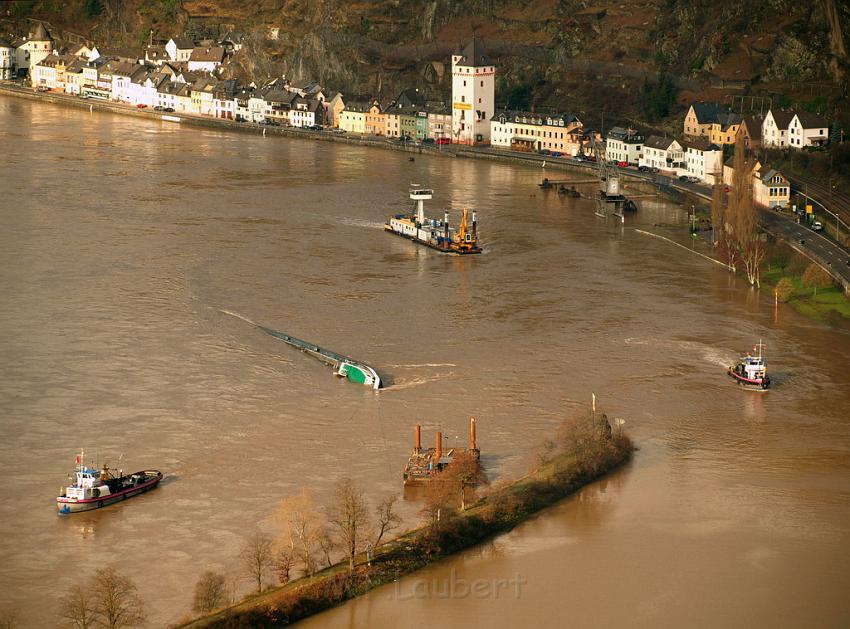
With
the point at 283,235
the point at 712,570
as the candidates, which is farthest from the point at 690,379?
the point at 283,235

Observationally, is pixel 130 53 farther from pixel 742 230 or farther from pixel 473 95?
pixel 742 230

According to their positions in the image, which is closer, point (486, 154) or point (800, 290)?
point (800, 290)

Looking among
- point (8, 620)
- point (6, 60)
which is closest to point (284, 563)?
point (8, 620)

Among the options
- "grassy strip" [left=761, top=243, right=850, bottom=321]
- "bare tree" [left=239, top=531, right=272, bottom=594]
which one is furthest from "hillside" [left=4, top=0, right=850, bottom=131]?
"bare tree" [left=239, top=531, right=272, bottom=594]

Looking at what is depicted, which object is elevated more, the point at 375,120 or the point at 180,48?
the point at 180,48

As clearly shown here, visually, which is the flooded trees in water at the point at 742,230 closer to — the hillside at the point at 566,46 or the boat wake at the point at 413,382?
the boat wake at the point at 413,382

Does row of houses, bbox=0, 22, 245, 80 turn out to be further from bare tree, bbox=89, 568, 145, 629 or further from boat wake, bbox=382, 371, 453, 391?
bare tree, bbox=89, 568, 145, 629
